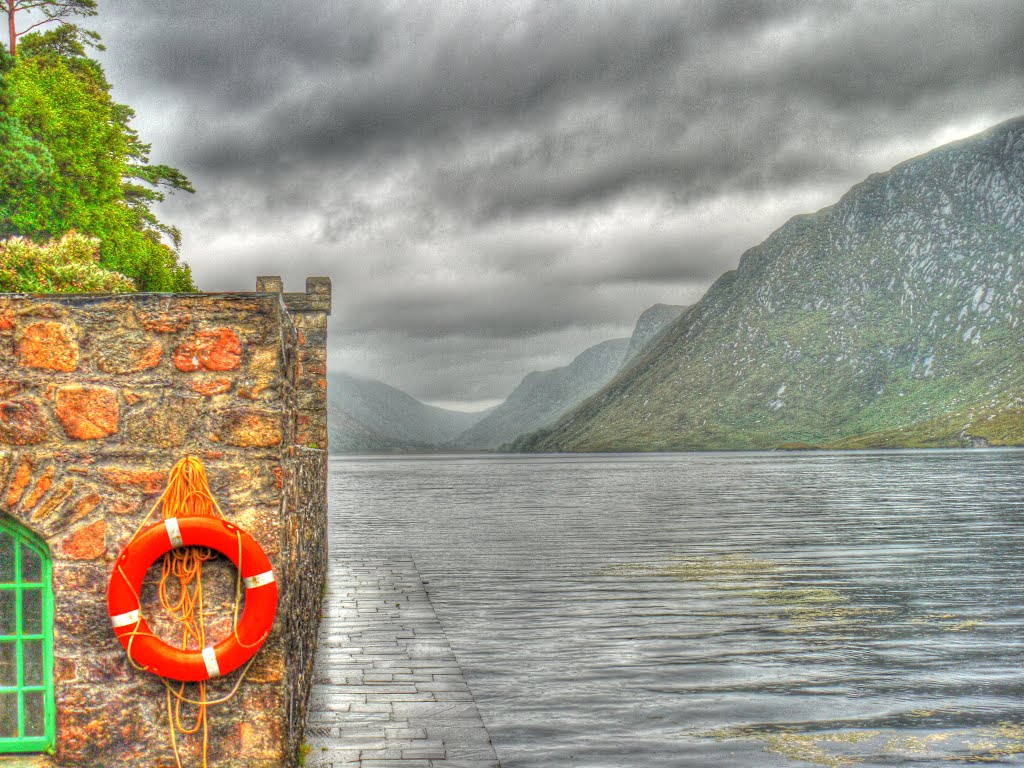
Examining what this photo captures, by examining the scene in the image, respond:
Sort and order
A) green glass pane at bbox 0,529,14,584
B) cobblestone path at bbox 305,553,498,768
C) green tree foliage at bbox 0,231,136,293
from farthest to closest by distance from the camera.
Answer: green tree foliage at bbox 0,231,136,293 < cobblestone path at bbox 305,553,498,768 < green glass pane at bbox 0,529,14,584

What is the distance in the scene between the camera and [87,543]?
17.2 feet

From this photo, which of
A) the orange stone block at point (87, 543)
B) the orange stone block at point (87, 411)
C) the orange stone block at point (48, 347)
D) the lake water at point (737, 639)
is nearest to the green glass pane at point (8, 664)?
the orange stone block at point (87, 543)

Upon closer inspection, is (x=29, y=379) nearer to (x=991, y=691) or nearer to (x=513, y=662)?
(x=513, y=662)

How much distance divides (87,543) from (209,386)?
1.07 meters

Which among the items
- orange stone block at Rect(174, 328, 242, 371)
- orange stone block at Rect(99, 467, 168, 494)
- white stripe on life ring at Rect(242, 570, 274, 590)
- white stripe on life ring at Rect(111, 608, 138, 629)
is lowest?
white stripe on life ring at Rect(111, 608, 138, 629)

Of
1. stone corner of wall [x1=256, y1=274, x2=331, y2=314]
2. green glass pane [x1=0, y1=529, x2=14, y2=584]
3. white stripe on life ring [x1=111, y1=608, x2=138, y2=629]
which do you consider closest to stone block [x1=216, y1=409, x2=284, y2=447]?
white stripe on life ring [x1=111, y1=608, x2=138, y2=629]

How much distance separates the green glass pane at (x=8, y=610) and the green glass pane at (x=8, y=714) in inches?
14.1

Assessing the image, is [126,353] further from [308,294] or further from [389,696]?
[308,294]

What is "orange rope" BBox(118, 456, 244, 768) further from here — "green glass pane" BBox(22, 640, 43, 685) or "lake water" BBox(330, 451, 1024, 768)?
"lake water" BBox(330, 451, 1024, 768)

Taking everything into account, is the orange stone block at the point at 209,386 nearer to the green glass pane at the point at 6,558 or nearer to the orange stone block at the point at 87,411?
the orange stone block at the point at 87,411

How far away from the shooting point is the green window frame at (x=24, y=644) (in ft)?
17.4

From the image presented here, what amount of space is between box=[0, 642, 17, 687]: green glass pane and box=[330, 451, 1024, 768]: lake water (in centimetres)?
315

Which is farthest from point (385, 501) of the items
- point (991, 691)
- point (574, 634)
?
point (991, 691)

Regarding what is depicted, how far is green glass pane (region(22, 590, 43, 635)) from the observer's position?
17.7 feet
